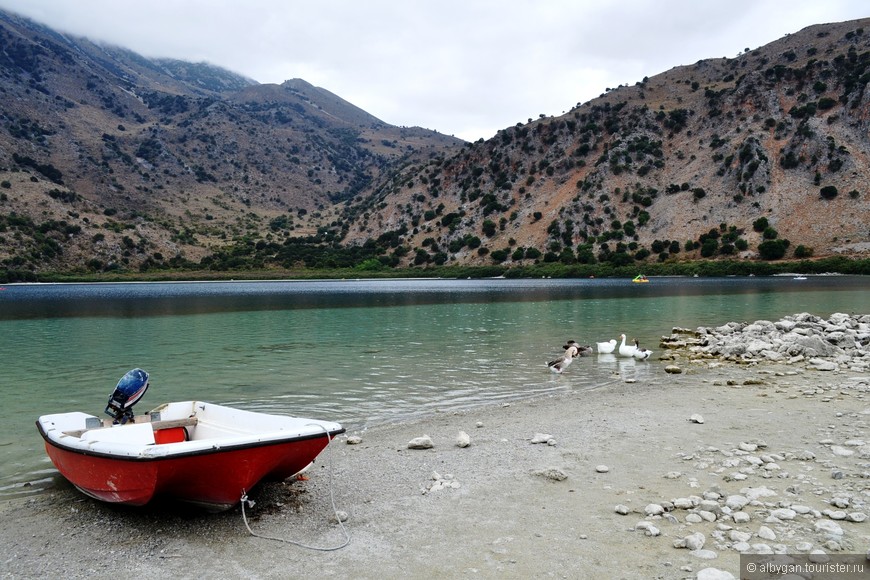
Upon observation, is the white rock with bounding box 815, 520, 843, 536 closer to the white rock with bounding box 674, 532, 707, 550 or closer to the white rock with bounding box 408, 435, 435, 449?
the white rock with bounding box 674, 532, 707, 550

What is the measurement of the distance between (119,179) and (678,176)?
134 meters

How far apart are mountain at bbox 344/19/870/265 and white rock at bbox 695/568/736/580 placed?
344 feet

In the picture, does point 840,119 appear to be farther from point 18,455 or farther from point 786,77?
point 18,455

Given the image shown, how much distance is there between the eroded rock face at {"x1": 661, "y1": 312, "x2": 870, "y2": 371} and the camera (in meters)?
18.4

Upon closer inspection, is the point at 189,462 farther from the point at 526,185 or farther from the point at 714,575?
the point at 526,185

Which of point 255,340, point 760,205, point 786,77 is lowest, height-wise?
point 255,340

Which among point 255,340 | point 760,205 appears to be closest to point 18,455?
point 255,340

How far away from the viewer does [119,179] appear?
473 feet

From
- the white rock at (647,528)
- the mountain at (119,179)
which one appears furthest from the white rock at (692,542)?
the mountain at (119,179)

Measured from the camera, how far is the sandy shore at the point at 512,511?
239 inches

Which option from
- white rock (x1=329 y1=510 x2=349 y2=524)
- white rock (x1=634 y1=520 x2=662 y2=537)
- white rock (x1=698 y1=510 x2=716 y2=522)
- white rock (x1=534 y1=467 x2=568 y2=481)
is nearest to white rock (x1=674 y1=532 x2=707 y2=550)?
white rock (x1=634 y1=520 x2=662 y2=537)

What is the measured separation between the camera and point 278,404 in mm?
15930

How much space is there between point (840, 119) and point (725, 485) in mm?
127877

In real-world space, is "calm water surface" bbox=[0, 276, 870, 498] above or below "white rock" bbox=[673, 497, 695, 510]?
below
